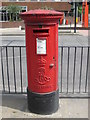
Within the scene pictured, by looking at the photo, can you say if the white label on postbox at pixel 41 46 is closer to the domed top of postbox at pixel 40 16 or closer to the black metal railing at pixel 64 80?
the domed top of postbox at pixel 40 16

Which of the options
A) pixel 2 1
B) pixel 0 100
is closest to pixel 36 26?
pixel 0 100

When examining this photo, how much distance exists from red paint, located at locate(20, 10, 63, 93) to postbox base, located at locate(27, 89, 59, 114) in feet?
0.30

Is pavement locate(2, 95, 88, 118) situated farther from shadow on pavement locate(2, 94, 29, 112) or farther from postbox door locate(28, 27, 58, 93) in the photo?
postbox door locate(28, 27, 58, 93)

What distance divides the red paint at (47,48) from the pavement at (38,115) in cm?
48

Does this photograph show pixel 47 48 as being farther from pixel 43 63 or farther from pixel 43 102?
pixel 43 102

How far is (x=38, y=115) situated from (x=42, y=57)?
1.11 metres

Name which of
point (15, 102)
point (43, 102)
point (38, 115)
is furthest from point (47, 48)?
point (15, 102)

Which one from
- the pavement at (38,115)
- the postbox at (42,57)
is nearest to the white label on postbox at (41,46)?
the postbox at (42,57)

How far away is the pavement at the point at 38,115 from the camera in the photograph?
363cm

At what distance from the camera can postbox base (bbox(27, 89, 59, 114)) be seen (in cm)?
356

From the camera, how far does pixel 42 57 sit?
3.37 meters

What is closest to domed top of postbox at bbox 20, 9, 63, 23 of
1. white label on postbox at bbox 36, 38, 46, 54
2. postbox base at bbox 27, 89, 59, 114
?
white label on postbox at bbox 36, 38, 46, 54

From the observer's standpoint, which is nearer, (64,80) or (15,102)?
(15,102)

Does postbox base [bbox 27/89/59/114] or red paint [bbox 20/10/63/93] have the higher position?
red paint [bbox 20/10/63/93]
